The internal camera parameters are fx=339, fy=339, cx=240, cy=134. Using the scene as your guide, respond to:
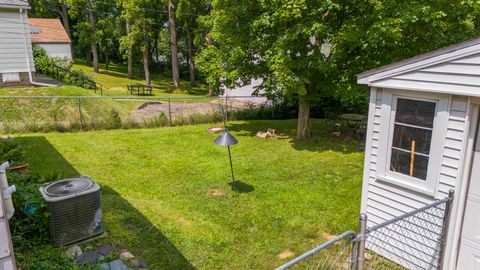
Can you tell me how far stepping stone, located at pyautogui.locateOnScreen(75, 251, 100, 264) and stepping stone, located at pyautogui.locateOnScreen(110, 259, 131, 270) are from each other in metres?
0.24

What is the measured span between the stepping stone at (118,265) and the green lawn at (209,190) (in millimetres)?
357

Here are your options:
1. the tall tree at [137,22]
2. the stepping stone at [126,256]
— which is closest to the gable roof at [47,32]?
the tall tree at [137,22]

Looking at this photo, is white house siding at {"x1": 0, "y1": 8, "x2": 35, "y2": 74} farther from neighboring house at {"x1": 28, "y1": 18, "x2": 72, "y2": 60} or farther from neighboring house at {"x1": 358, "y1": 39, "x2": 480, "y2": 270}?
neighboring house at {"x1": 358, "y1": 39, "x2": 480, "y2": 270}

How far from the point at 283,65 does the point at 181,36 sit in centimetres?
2996

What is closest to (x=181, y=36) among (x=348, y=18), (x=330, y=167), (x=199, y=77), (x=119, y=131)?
(x=199, y=77)

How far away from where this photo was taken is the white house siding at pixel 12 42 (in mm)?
14500

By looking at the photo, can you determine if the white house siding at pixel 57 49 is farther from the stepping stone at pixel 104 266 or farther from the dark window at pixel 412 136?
the dark window at pixel 412 136

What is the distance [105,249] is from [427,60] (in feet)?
15.8

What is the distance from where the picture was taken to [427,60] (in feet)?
13.4

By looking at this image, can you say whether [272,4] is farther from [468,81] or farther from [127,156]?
[468,81]

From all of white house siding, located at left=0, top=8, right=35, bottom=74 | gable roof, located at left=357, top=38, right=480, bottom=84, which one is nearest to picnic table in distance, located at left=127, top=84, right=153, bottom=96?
white house siding, located at left=0, top=8, right=35, bottom=74

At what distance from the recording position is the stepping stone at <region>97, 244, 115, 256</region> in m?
4.52

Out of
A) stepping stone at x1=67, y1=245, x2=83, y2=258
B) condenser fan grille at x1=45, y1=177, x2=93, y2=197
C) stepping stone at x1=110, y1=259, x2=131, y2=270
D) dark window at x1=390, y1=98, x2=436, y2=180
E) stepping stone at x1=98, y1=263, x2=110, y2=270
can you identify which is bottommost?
stepping stone at x1=110, y1=259, x2=131, y2=270

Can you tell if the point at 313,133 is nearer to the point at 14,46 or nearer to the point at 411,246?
the point at 411,246
